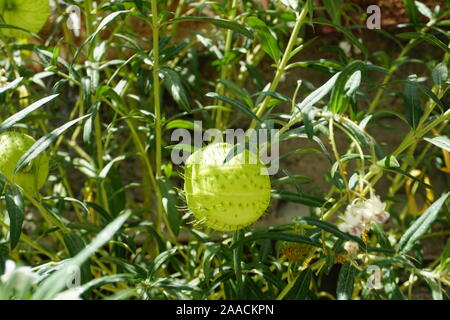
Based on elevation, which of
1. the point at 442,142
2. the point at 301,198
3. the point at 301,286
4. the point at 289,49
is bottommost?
the point at 301,286

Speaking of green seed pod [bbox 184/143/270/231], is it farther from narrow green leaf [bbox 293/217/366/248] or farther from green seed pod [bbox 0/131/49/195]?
green seed pod [bbox 0/131/49/195]

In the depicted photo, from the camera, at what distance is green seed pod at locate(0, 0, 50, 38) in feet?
3.72

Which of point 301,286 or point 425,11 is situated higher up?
point 425,11

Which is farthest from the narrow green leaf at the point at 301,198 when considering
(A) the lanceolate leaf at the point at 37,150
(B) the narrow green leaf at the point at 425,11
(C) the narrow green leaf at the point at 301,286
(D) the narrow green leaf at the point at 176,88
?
(B) the narrow green leaf at the point at 425,11

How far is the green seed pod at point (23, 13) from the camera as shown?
1.13m

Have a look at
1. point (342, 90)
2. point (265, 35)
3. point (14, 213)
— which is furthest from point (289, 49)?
point (14, 213)

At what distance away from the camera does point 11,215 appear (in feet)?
2.63

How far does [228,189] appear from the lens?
2.57ft

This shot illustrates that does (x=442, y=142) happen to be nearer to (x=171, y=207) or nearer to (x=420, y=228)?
(x=420, y=228)

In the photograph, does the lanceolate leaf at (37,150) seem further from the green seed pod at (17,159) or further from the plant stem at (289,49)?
the plant stem at (289,49)

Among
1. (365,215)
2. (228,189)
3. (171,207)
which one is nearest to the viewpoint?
(365,215)

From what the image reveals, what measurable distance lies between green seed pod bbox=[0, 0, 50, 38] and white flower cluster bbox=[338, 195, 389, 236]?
80 cm

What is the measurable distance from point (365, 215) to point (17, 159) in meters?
0.56

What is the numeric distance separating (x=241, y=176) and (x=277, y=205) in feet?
2.95
